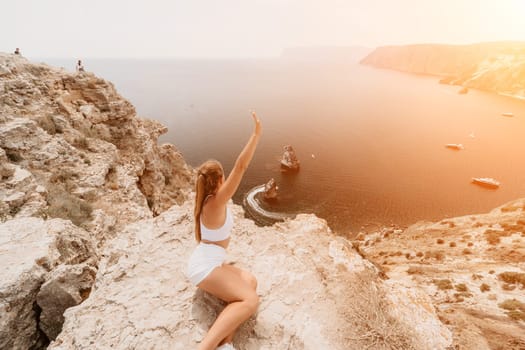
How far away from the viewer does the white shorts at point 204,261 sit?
14.4 feet

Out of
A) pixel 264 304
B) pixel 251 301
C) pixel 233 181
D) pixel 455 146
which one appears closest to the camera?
pixel 233 181

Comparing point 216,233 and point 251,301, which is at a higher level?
point 216,233

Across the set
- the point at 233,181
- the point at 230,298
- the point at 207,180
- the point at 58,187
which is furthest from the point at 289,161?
the point at 233,181

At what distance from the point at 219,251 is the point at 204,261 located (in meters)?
0.29

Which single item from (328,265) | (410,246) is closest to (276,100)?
(410,246)

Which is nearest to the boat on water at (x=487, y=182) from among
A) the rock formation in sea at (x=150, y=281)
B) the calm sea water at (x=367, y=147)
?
the calm sea water at (x=367, y=147)

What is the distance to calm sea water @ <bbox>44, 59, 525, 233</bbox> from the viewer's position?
59.1 meters

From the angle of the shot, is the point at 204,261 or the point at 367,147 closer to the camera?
the point at 204,261

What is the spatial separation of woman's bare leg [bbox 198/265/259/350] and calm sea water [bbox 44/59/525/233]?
1921 inches

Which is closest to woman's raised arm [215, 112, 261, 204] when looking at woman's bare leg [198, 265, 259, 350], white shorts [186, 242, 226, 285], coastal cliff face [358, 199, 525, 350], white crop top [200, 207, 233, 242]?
white crop top [200, 207, 233, 242]

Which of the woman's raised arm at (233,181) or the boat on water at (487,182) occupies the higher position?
the woman's raised arm at (233,181)

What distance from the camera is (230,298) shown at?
440 centimetres

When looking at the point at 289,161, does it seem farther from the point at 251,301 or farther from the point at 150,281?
the point at 251,301

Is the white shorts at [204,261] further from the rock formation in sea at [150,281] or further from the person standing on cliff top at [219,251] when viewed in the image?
the rock formation in sea at [150,281]
